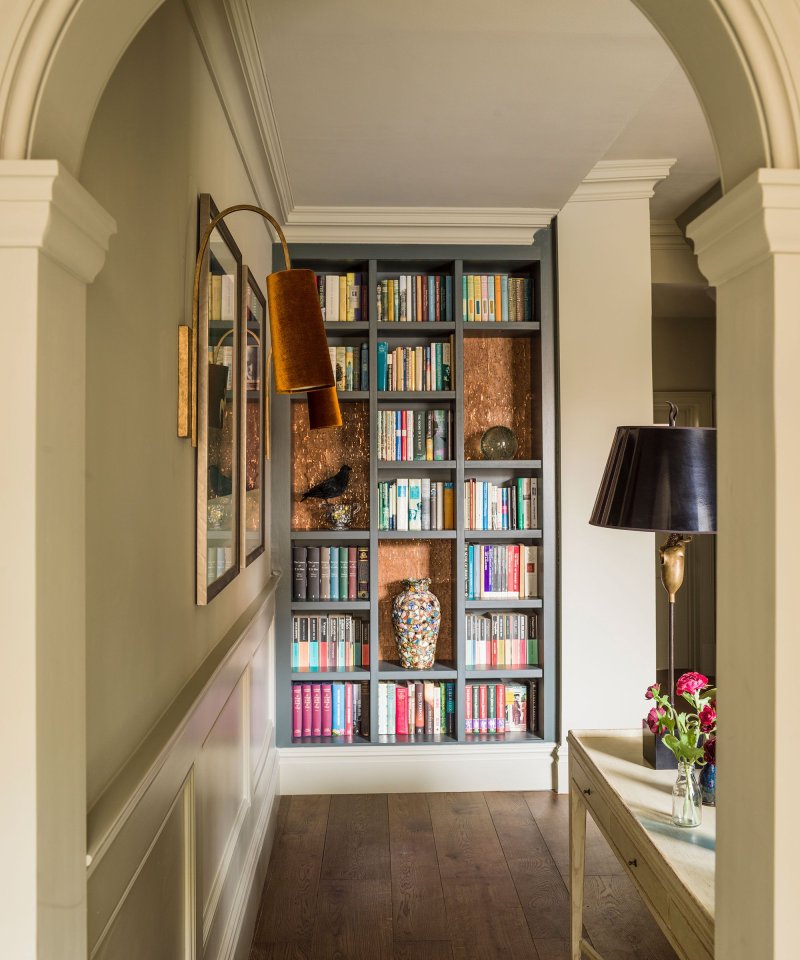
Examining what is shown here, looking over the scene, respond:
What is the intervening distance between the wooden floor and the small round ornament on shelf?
1.58 metres

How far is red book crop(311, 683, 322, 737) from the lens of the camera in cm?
376

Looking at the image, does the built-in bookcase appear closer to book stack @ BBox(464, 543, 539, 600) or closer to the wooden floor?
book stack @ BBox(464, 543, 539, 600)

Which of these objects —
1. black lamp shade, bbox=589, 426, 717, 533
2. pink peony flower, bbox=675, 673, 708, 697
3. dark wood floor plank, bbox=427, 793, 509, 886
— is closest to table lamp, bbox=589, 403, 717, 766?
black lamp shade, bbox=589, 426, 717, 533

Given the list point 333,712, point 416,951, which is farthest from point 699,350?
point 416,951

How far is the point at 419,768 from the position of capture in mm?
3713

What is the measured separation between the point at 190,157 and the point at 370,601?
232 cm

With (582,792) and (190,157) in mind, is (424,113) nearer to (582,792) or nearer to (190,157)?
(190,157)

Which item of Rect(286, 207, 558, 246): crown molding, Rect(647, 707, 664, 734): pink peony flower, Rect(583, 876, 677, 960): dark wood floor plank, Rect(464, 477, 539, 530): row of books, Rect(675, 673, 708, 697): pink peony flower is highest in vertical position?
Rect(286, 207, 558, 246): crown molding

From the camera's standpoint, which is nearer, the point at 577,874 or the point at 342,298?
the point at 577,874

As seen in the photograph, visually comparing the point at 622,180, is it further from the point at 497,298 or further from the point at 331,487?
the point at 331,487

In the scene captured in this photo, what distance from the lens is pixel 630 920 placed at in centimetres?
263

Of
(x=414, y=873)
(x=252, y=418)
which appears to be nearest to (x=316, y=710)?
(x=414, y=873)
